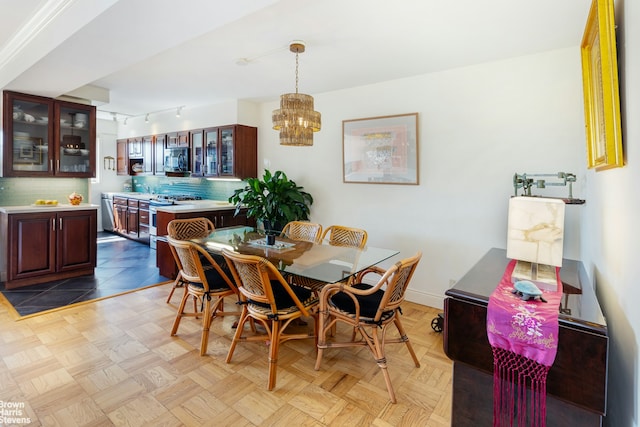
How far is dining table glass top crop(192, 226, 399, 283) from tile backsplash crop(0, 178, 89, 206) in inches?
108

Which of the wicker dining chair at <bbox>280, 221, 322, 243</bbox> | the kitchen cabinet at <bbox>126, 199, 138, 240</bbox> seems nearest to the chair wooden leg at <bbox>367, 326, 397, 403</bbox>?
the wicker dining chair at <bbox>280, 221, 322, 243</bbox>

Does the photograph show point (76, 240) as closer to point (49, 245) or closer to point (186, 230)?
point (49, 245)

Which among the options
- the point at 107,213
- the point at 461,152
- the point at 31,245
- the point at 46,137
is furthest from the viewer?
the point at 107,213

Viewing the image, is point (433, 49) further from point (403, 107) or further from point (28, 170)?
point (28, 170)

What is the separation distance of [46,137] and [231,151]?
228 centimetres

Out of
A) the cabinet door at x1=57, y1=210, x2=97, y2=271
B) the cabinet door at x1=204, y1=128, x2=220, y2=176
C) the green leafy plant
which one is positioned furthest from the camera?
the cabinet door at x1=204, y1=128, x2=220, y2=176

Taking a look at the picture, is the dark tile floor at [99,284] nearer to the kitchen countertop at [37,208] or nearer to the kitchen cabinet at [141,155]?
the kitchen countertop at [37,208]

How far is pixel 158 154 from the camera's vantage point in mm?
6219

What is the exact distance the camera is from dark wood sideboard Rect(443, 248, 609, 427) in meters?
1.13

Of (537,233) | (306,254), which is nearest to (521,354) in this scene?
(537,233)

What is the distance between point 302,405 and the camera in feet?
→ 6.53

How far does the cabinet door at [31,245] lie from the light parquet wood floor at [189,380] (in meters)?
1.06

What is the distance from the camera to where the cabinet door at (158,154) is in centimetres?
612

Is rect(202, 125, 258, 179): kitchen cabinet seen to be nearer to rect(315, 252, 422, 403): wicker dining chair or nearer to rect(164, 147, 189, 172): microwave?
rect(164, 147, 189, 172): microwave
